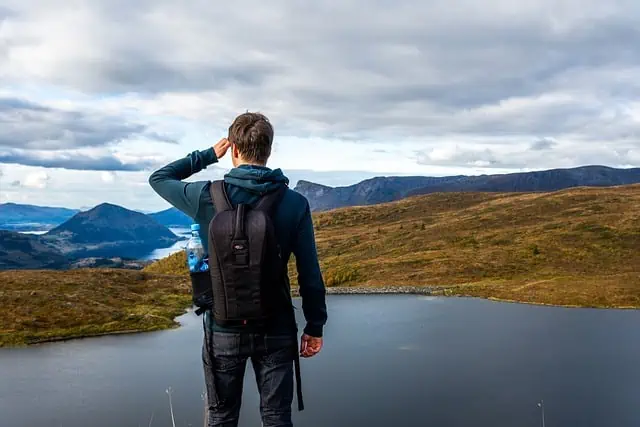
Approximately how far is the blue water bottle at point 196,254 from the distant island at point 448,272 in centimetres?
3005

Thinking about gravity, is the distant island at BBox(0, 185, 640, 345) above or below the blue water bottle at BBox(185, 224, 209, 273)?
below

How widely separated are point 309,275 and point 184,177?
2.02 metres

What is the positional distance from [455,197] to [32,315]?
13059 cm

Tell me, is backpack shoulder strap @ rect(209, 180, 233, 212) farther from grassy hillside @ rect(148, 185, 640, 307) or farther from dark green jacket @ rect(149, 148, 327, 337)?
grassy hillside @ rect(148, 185, 640, 307)

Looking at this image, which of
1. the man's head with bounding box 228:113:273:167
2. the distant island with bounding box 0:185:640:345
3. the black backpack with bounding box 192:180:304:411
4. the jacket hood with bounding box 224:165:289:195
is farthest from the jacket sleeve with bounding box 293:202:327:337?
the distant island with bounding box 0:185:640:345

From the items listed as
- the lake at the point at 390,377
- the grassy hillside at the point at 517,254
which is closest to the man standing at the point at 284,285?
the lake at the point at 390,377

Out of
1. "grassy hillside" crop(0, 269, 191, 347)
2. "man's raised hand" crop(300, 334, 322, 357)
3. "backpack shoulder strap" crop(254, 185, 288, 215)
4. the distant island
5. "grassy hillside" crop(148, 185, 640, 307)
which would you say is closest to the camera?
"backpack shoulder strap" crop(254, 185, 288, 215)

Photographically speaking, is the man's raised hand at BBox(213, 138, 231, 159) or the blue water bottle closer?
the blue water bottle

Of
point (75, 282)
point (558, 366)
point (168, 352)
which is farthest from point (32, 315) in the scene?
point (558, 366)

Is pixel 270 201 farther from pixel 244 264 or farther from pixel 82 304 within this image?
pixel 82 304

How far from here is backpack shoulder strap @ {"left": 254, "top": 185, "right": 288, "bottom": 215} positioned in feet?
20.4

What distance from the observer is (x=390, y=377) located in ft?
74.3

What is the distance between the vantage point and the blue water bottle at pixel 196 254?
21.7 feet

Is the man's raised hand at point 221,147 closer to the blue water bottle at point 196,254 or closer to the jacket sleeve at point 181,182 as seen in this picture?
the jacket sleeve at point 181,182
